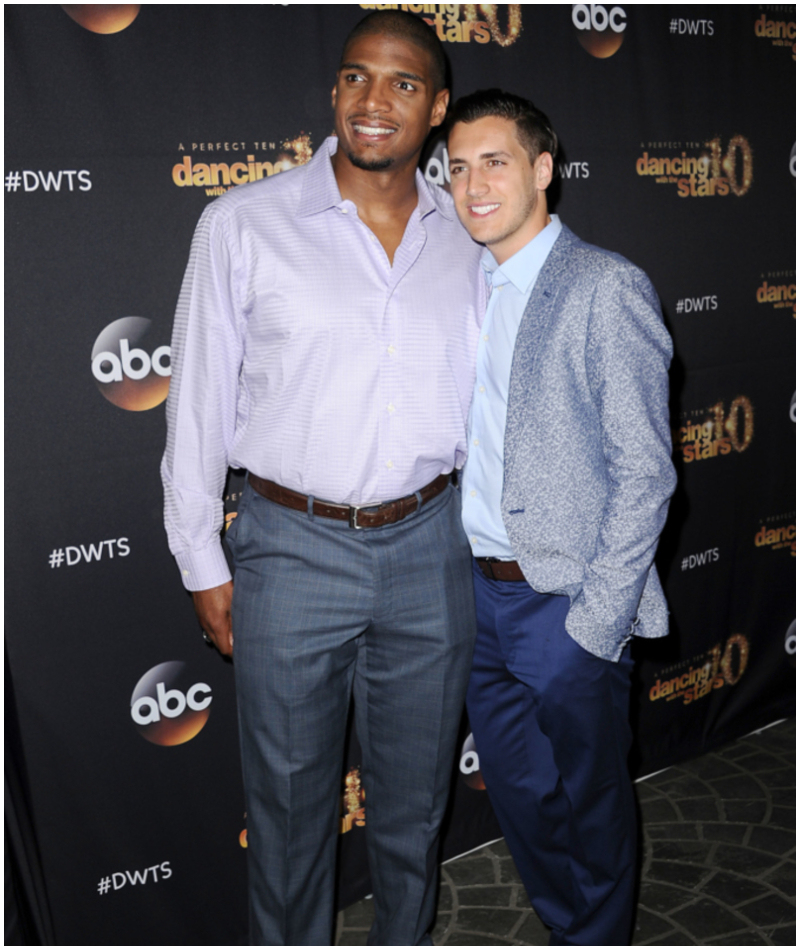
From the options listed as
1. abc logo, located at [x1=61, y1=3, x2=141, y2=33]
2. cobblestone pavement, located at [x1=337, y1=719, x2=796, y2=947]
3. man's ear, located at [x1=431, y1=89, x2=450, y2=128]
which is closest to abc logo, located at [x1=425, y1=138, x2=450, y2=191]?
man's ear, located at [x1=431, y1=89, x2=450, y2=128]

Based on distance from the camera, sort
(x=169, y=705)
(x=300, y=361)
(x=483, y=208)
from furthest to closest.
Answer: (x=169, y=705), (x=483, y=208), (x=300, y=361)

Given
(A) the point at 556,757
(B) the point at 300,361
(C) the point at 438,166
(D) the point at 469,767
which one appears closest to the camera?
(B) the point at 300,361

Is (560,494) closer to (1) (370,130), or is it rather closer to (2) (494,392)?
(2) (494,392)

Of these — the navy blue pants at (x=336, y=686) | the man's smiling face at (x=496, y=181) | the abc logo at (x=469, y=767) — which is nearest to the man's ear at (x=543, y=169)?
the man's smiling face at (x=496, y=181)

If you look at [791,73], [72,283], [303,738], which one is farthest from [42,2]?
[791,73]

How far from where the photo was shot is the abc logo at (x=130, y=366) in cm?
225

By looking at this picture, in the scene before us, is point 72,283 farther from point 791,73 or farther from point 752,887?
point 791,73

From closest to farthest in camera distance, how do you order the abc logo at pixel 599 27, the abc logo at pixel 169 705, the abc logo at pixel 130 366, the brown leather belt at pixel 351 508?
the brown leather belt at pixel 351 508 < the abc logo at pixel 130 366 < the abc logo at pixel 169 705 < the abc logo at pixel 599 27

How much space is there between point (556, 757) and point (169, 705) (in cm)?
109

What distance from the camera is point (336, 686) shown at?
210 centimetres

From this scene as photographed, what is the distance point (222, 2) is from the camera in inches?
89.6

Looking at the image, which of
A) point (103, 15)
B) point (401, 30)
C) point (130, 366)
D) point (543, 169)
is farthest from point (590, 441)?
point (103, 15)

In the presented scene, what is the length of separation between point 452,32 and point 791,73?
1658mm

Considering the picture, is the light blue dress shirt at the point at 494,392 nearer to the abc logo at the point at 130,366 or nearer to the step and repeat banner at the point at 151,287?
the step and repeat banner at the point at 151,287
